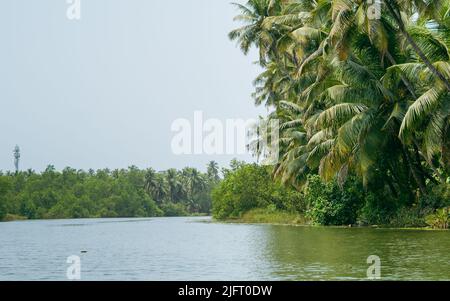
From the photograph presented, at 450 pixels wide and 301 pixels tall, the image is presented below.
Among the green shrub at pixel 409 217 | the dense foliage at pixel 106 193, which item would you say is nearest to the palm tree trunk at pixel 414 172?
the green shrub at pixel 409 217

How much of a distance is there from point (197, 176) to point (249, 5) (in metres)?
84.9

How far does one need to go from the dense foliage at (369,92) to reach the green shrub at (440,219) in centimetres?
62

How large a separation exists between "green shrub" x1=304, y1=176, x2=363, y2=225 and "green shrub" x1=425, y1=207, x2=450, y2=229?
5620mm

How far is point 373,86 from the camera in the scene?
24219 millimetres

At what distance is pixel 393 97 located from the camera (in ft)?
79.2

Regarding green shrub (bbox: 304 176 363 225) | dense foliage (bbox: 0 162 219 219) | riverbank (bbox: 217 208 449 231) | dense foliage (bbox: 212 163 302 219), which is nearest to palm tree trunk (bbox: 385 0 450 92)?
riverbank (bbox: 217 208 449 231)

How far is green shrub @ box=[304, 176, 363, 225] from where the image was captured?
1329 inches

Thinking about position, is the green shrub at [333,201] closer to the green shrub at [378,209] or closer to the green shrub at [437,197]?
the green shrub at [378,209]

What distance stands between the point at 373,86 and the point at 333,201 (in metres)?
11.6

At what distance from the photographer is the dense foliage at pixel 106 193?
296 ft

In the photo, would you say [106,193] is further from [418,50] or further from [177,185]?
[418,50]
